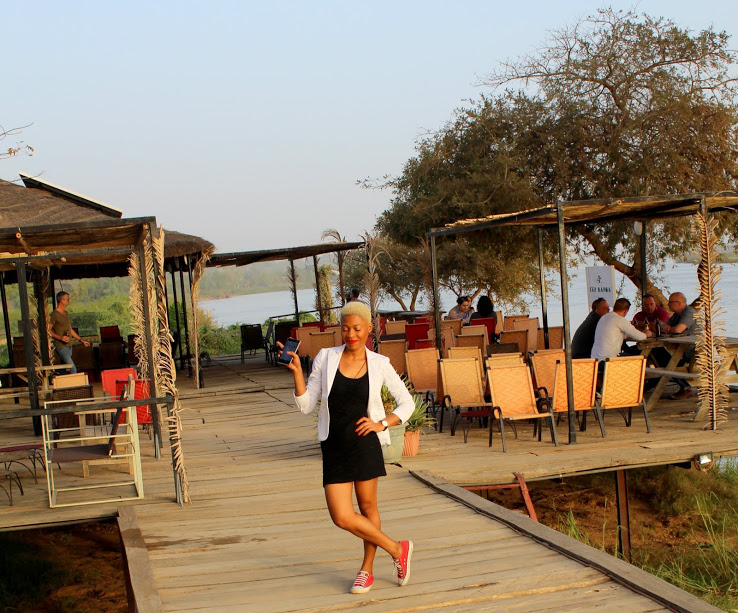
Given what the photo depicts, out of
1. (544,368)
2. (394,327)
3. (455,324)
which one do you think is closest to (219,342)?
(394,327)

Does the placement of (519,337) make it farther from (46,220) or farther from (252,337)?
(252,337)

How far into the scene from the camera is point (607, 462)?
7059 mm

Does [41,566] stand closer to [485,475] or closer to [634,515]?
[485,475]

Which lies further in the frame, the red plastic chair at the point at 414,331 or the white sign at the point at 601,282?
the red plastic chair at the point at 414,331

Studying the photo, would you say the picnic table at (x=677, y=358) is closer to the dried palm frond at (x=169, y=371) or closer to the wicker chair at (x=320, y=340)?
the dried palm frond at (x=169, y=371)

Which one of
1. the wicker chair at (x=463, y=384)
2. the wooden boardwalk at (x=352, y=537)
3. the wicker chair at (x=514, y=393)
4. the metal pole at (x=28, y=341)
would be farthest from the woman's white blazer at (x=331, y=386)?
the wicker chair at (x=463, y=384)

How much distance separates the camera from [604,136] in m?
16.1

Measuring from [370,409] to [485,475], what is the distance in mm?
2982

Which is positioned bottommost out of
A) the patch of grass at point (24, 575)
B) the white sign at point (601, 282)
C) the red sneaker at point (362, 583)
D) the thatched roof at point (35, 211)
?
the patch of grass at point (24, 575)

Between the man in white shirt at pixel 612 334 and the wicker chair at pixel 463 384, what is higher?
the man in white shirt at pixel 612 334

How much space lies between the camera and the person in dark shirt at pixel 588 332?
981 centimetres

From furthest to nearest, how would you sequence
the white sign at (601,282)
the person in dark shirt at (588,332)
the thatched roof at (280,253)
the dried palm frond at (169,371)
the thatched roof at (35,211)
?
the thatched roof at (280,253) < the white sign at (601,282) < the person in dark shirt at (588,332) < the thatched roof at (35,211) < the dried palm frond at (169,371)

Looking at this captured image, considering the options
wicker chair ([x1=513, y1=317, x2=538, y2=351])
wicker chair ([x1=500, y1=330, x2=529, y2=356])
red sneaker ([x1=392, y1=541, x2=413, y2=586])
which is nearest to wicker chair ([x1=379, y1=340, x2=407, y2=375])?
wicker chair ([x1=500, y1=330, x2=529, y2=356])

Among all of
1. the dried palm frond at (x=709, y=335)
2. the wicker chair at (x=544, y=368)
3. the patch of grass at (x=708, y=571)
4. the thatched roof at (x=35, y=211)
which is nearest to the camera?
the patch of grass at (x=708, y=571)
